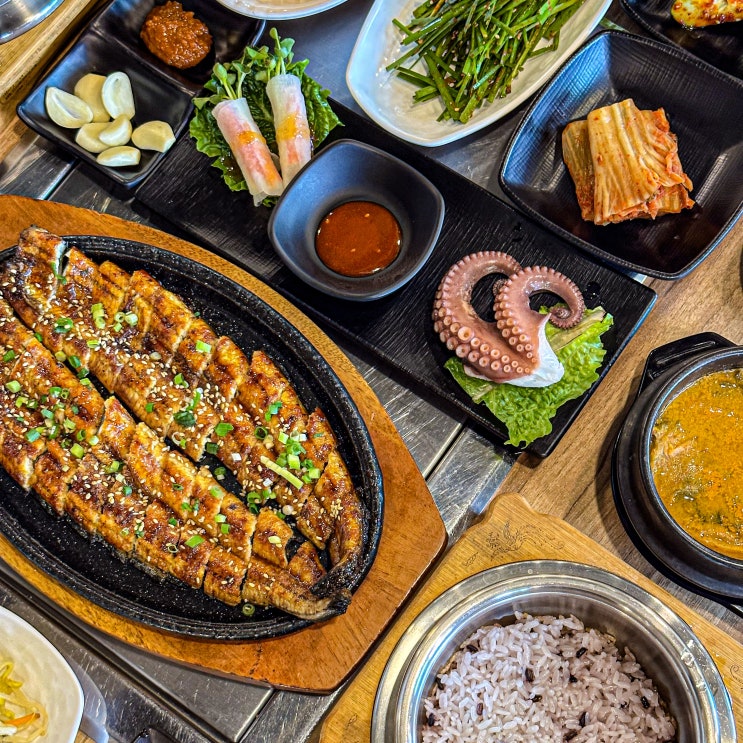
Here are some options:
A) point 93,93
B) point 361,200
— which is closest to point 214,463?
point 361,200

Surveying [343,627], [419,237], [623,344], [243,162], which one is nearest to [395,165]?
[419,237]

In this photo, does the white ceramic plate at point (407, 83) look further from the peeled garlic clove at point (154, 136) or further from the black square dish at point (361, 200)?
the peeled garlic clove at point (154, 136)

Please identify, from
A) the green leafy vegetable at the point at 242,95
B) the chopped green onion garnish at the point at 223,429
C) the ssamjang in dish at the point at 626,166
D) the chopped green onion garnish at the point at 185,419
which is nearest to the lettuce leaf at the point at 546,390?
the ssamjang in dish at the point at 626,166

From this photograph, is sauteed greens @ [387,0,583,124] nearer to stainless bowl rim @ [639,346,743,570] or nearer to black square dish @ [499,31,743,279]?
black square dish @ [499,31,743,279]

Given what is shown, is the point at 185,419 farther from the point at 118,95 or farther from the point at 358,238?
the point at 118,95

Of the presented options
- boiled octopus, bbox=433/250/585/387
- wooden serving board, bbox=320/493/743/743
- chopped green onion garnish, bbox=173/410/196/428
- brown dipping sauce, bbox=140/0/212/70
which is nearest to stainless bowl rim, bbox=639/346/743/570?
wooden serving board, bbox=320/493/743/743

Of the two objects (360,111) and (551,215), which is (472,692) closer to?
(551,215)
